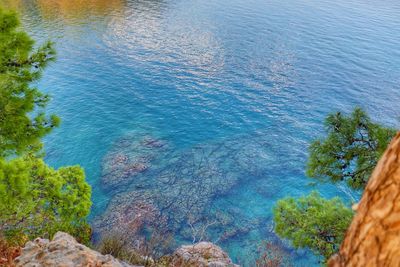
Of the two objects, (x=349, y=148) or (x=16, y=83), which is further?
(x=349, y=148)

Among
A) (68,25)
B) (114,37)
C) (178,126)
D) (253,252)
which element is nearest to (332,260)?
(253,252)

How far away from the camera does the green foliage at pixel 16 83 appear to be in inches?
531

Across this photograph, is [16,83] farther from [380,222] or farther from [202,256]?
[202,256]

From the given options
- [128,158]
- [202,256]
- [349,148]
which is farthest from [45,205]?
[349,148]

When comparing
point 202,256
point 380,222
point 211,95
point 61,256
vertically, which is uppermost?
point 380,222

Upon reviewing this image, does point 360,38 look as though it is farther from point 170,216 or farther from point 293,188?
point 170,216

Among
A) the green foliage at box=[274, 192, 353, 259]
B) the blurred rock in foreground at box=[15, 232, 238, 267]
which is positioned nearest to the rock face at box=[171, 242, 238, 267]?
the green foliage at box=[274, 192, 353, 259]

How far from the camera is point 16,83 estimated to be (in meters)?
14.2

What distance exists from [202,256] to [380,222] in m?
20.6

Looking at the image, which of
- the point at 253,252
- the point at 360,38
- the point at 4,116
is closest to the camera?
the point at 4,116

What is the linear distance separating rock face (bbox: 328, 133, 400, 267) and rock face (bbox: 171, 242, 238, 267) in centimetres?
1683

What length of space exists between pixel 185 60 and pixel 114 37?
1988 centimetres

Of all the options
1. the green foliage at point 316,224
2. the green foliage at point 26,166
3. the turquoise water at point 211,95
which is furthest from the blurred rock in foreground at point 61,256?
the turquoise water at point 211,95

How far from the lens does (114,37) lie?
69.5 meters
